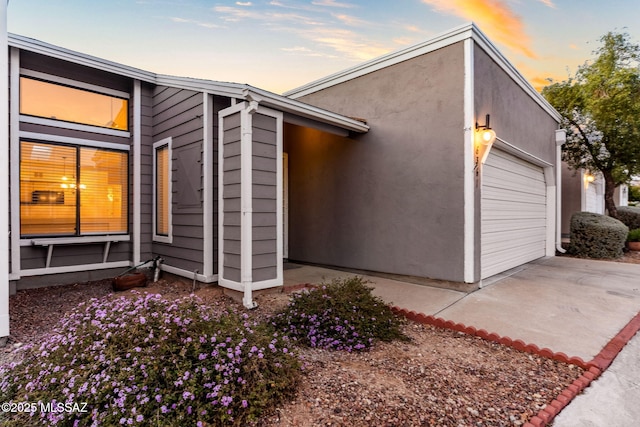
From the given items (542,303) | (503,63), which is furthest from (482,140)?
(542,303)

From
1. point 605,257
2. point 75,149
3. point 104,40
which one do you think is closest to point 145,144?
point 75,149

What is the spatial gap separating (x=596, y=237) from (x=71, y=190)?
11.5m

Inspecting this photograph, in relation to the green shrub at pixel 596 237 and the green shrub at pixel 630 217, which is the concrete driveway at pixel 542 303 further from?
the green shrub at pixel 630 217

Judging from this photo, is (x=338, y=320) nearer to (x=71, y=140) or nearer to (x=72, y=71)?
(x=71, y=140)

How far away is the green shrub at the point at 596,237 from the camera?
8008 mm

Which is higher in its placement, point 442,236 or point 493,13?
point 493,13

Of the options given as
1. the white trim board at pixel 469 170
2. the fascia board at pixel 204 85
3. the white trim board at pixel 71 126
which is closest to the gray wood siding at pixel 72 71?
the fascia board at pixel 204 85

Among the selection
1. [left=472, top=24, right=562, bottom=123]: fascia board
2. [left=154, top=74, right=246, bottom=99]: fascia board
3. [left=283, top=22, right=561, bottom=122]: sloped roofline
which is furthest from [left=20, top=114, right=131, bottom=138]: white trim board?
[left=472, top=24, right=562, bottom=123]: fascia board

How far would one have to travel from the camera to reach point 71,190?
17.0ft

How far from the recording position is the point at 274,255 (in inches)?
176

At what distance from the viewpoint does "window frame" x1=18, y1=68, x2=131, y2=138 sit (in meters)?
4.87

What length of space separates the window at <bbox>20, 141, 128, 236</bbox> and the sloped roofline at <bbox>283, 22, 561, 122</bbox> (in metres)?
4.19

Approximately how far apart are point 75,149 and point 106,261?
1.93m

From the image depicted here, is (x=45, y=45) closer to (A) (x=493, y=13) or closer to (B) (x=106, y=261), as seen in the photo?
(B) (x=106, y=261)
